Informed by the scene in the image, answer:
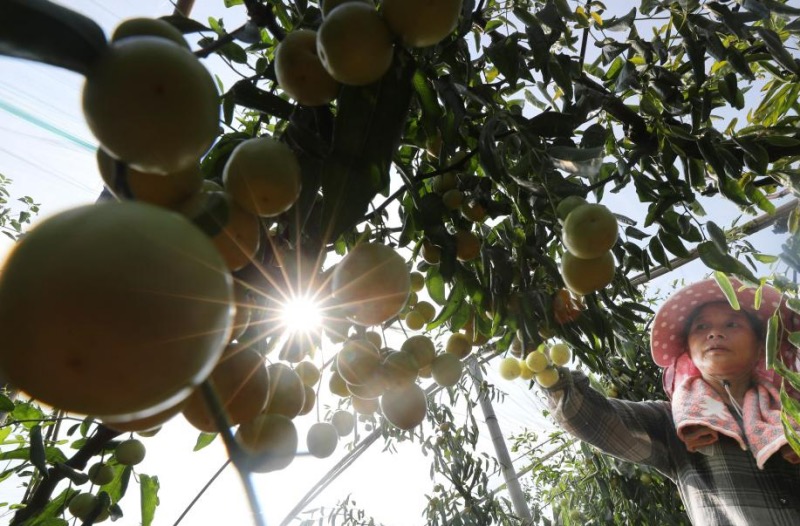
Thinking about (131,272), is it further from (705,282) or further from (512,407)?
(512,407)

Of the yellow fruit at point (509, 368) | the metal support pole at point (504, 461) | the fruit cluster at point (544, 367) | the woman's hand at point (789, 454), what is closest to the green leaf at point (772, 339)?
the fruit cluster at point (544, 367)

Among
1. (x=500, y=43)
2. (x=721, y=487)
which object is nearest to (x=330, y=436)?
(x=500, y=43)

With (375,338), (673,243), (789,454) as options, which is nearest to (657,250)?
(673,243)

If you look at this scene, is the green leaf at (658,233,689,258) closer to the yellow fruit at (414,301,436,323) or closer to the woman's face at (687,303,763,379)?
the yellow fruit at (414,301,436,323)

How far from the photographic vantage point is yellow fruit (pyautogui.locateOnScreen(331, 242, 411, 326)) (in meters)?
0.49

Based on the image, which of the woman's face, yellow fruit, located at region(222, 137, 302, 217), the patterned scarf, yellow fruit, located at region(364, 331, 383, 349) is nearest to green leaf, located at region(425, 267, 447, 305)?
yellow fruit, located at region(364, 331, 383, 349)

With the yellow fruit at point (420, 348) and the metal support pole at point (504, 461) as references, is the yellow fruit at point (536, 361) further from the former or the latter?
the metal support pole at point (504, 461)

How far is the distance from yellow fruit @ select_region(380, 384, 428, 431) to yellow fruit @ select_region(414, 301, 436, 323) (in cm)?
26

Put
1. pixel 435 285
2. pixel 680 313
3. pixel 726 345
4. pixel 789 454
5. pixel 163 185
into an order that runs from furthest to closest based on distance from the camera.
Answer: pixel 680 313 < pixel 726 345 < pixel 789 454 < pixel 435 285 < pixel 163 185

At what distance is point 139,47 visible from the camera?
290 millimetres

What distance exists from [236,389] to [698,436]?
61.1 inches

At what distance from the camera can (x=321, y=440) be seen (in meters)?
0.66

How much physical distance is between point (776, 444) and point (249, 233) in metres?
1.50

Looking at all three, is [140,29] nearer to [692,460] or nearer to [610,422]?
[610,422]
